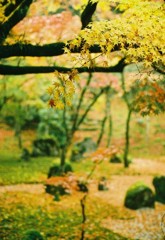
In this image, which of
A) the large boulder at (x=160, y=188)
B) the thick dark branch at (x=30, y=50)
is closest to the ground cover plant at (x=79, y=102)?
the thick dark branch at (x=30, y=50)

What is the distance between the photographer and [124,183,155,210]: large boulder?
12211mm

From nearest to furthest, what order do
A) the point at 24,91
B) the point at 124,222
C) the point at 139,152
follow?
1. the point at 124,222
2. the point at 24,91
3. the point at 139,152

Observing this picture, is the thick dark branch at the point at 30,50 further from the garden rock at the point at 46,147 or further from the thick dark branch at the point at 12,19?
the garden rock at the point at 46,147

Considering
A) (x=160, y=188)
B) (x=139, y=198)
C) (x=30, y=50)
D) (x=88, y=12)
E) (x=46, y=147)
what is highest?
(x=88, y=12)

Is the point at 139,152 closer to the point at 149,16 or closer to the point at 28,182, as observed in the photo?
the point at 28,182

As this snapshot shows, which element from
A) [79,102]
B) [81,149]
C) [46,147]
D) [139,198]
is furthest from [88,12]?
[46,147]

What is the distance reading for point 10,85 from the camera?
62.7 feet

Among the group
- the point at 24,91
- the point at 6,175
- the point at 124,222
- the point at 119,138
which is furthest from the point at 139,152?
the point at 124,222

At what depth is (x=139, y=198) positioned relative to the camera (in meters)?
12.2

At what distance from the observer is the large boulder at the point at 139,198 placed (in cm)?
1221

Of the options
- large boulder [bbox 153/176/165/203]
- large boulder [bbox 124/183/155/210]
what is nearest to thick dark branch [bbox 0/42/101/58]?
large boulder [bbox 124/183/155/210]

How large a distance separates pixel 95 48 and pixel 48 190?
8.12 m

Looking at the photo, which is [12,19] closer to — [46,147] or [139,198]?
[139,198]

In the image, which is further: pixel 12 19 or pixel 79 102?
pixel 79 102
